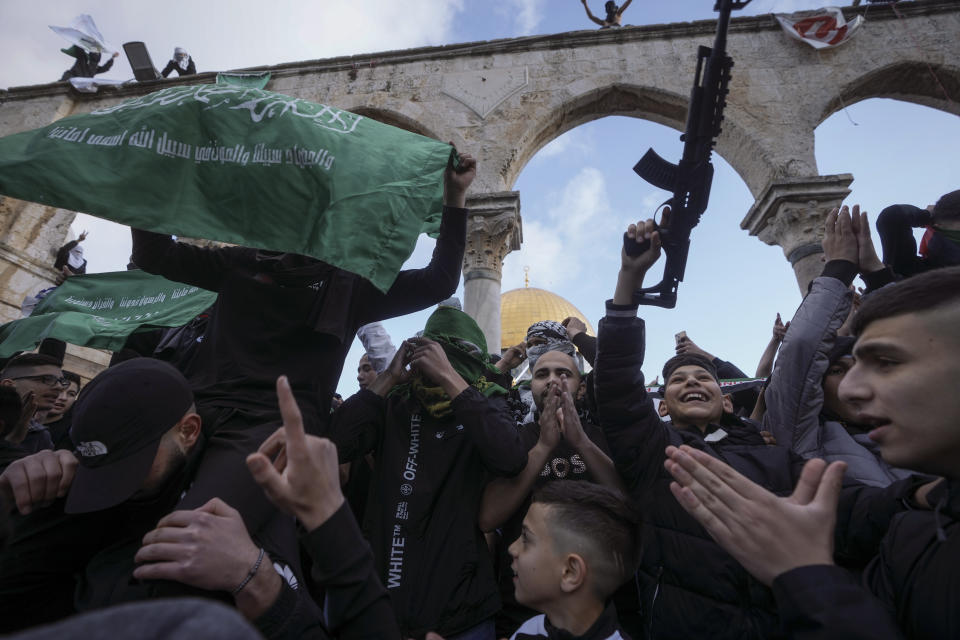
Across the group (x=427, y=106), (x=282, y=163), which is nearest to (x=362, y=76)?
(x=427, y=106)

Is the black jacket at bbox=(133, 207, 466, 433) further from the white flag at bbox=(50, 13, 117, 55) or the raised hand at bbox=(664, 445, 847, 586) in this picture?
the white flag at bbox=(50, 13, 117, 55)

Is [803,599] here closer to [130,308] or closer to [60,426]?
[60,426]

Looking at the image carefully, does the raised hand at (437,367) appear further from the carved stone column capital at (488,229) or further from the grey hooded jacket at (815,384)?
the carved stone column capital at (488,229)

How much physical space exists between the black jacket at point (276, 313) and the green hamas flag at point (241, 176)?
273 millimetres

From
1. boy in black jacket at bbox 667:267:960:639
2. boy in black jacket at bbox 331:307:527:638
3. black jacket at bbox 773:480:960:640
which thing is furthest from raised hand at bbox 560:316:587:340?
black jacket at bbox 773:480:960:640

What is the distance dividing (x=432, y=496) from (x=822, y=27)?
9684 millimetres

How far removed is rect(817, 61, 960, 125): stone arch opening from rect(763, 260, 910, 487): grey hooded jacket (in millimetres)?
7301

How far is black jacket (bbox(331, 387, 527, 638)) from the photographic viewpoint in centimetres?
201

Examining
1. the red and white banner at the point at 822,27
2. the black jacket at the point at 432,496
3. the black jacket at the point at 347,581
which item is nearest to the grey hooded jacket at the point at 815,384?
the black jacket at the point at 432,496

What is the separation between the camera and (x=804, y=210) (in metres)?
6.97

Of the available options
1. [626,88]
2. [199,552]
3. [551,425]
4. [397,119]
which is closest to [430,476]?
[551,425]

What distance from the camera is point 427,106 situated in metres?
8.55

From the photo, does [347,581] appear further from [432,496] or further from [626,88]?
[626,88]

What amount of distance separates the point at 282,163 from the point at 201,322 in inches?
65.1
